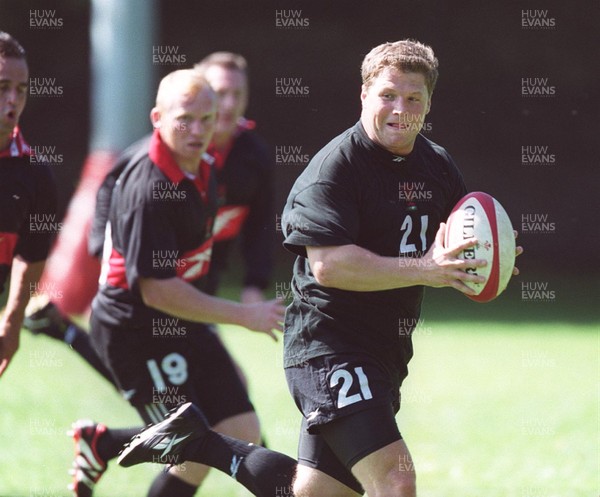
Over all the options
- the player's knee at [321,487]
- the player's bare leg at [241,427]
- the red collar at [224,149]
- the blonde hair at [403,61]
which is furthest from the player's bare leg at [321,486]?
the red collar at [224,149]

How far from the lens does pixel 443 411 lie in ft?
27.6

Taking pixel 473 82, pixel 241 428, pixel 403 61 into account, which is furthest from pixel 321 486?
pixel 473 82

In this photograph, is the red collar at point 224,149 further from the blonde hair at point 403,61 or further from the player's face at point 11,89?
the blonde hair at point 403,61

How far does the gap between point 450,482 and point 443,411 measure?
2179 millimetres

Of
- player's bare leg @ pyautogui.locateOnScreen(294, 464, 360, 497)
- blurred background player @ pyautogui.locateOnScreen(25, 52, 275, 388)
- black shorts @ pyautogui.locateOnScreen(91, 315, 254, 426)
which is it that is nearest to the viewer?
player's bare leg @ pyautogui.locateOnScreen(294, 464, 360, 497)

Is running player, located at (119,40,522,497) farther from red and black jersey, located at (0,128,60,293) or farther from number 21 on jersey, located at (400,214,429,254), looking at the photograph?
red and black jersey, located at (0,128,60,293)

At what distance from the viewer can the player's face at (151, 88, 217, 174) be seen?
5.39 metres

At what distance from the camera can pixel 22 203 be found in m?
5.23

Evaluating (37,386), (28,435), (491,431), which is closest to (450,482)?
(491,431)

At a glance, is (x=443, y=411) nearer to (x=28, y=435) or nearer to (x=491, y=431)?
(x=491, y=431)

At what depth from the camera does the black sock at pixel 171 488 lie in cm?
519

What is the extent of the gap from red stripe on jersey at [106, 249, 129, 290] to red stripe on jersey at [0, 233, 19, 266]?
1.55 ft

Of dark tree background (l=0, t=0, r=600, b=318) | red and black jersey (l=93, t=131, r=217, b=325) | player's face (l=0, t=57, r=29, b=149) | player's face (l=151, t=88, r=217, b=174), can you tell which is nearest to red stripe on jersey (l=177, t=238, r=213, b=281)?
red and black jersey (l=93, t=131, r=217, b=325)

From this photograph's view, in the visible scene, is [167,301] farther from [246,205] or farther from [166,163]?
[246,205]
